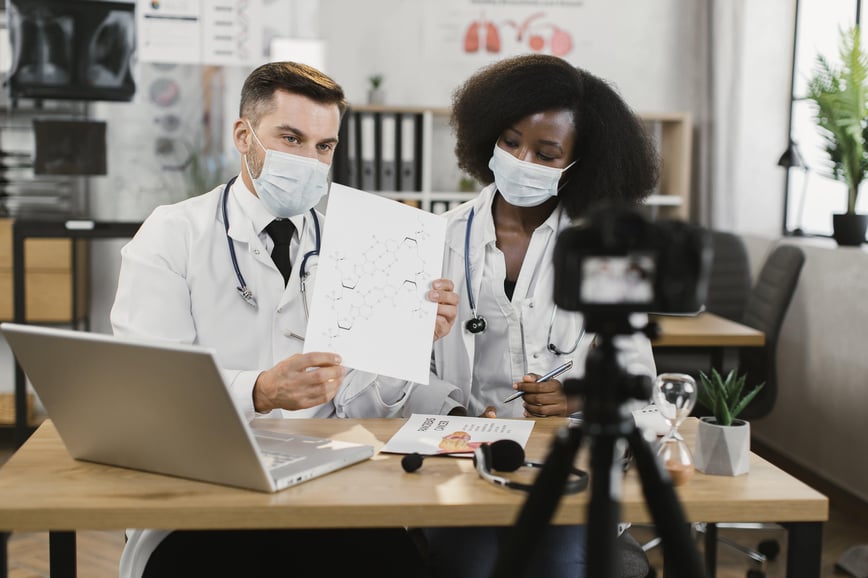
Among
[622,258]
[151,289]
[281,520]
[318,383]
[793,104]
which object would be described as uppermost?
[793,104]

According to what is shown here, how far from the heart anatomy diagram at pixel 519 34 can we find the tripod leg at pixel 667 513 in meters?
3.77

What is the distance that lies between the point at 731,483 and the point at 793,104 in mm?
3354

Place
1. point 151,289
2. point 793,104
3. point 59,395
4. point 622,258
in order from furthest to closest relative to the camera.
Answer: point 793,104 < point 151,289 < point 59,395 < point 622,258

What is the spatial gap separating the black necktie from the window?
2.66 metres

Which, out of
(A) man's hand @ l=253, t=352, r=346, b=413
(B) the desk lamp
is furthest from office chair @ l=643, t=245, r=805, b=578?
(A) man's hand @ l=253, t=352, r=346, b=413

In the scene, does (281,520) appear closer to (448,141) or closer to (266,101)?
(266,101)

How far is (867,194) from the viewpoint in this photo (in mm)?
3594

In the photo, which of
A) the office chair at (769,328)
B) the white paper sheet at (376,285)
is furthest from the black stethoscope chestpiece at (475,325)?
the office chair at (769,328)

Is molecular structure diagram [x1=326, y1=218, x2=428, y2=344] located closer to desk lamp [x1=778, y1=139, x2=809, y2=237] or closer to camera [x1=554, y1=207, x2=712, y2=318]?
camera [x1=554, y1=207, x2=712, y2=318]

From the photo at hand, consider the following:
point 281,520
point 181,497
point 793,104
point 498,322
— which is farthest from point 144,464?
point 793,104

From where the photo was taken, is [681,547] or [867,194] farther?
[867,194]

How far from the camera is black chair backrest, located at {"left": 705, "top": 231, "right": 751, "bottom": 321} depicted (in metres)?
3.79

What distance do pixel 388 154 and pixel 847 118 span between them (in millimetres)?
1904

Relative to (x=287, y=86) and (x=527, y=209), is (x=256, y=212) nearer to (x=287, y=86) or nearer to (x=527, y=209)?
(x=287, y=86)
